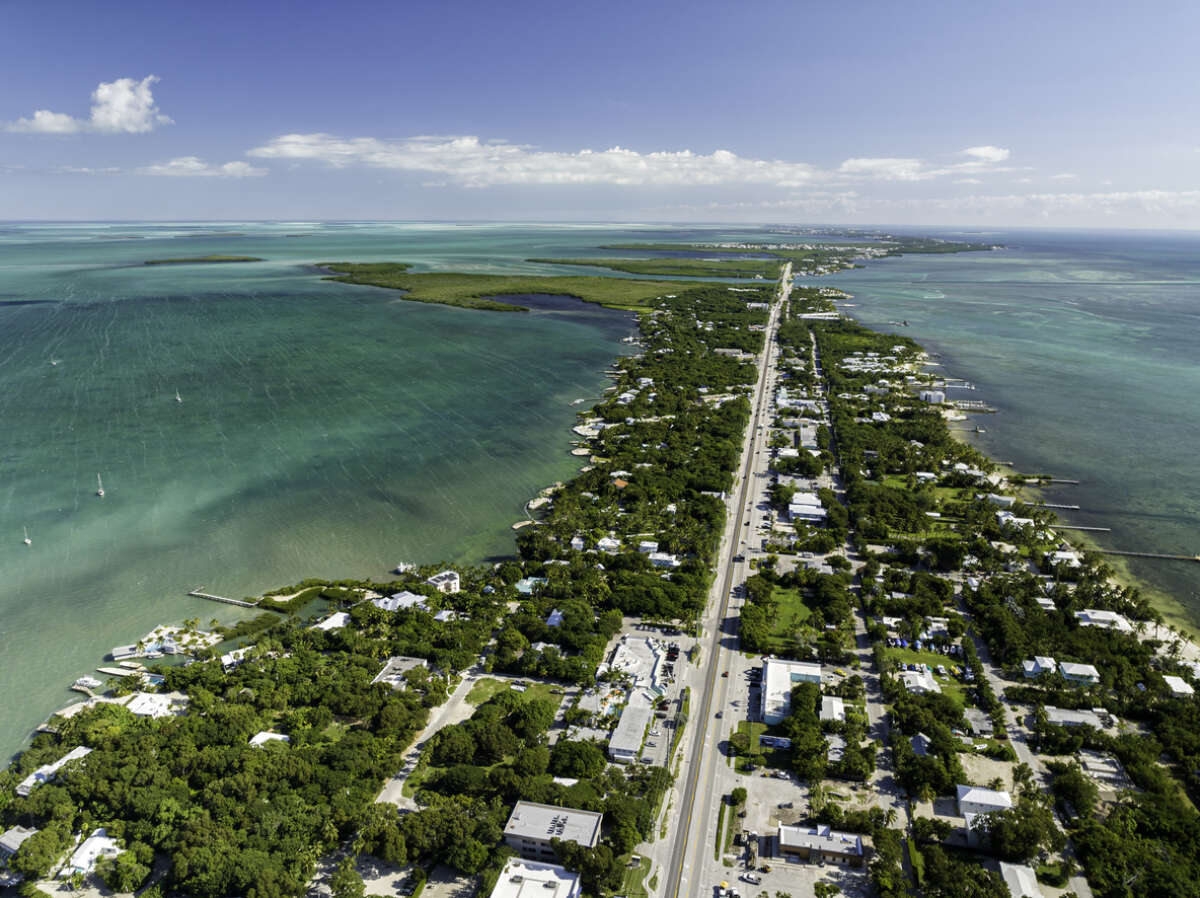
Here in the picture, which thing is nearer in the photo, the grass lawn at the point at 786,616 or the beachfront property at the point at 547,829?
the beachfront property at the point at 547,829

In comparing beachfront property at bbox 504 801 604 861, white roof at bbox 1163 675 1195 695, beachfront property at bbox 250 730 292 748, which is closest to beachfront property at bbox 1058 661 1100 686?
white roof at bbox 1163 675 1195 695

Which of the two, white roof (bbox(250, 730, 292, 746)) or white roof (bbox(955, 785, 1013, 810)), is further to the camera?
white roof (bbox(250, 730, 292, 746))

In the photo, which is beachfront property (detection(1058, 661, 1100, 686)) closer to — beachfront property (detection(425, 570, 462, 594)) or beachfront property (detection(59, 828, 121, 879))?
beachfront property (detection(425, 570, 462, 594))

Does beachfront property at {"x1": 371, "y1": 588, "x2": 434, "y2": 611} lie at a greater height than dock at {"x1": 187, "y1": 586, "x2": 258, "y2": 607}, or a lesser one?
greater

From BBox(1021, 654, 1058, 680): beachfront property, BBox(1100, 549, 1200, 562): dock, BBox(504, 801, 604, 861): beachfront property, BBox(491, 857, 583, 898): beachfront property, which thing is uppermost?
BBox(1100, 549, 1200, 562): dock

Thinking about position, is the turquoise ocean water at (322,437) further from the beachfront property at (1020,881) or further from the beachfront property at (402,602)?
the beachfront property at (1020,881)

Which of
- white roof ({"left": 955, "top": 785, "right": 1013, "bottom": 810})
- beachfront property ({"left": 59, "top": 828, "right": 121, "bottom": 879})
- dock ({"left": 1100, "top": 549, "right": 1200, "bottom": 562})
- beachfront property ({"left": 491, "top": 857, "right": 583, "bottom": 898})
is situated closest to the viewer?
beachfront property ({"left": 491, "top": 857, "right": 583, "bottom": 898})

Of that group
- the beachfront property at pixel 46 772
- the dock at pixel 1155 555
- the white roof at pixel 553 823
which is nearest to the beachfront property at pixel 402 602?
the beachfront property at pixel 46 772

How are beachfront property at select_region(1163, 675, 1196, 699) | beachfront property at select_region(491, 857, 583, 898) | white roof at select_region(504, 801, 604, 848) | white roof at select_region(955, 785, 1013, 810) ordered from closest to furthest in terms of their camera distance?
beachfront property at select_region(491, 857, 583, 898)
white roof at select_region(504, 801, 604, 848)
white roof at select_region(955, 785, 1013, 810)
beachfront property at select_region(1163, 675, 1196, 699)
